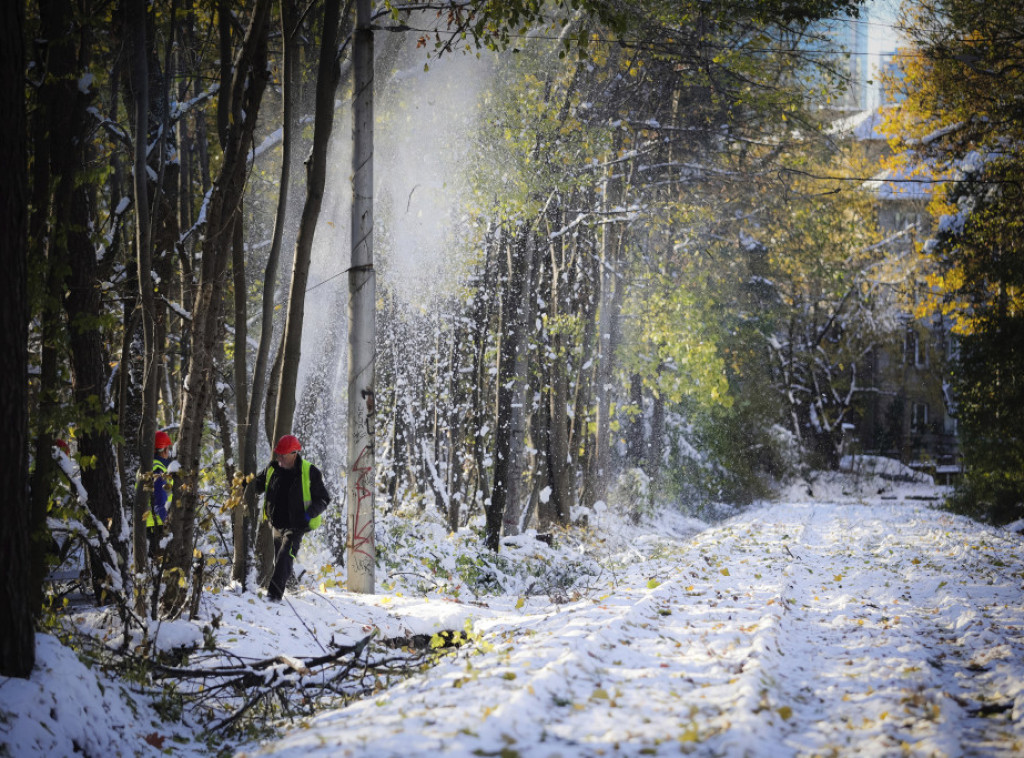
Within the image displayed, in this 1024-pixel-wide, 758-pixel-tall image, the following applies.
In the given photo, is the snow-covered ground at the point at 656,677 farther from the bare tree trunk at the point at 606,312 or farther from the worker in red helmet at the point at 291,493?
the bare tree trunk at the point at 606,312

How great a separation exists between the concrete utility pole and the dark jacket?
665mm

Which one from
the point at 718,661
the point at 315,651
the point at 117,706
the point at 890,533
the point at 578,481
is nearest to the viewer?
the point at 117,706

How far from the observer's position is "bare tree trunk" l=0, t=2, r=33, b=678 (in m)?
4.22

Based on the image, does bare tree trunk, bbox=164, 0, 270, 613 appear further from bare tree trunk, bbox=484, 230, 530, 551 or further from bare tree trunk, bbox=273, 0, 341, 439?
bare tree trunk, bbox=484, 230, 530, 551

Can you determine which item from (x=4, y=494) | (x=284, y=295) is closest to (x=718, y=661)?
(x=4, y=494)

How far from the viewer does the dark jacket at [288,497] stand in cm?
847

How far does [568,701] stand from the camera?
4465 mm

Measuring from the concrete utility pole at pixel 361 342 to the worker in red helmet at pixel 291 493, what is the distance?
0.69 m

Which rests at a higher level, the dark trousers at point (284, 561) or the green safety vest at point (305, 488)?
the green safety vest at point (305, 488)

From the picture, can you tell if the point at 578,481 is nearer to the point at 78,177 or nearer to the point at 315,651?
the point at 315,651

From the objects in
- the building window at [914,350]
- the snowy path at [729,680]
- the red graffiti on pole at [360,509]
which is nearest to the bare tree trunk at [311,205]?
the red graffiti on pole at [360,509]

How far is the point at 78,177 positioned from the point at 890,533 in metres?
15.8

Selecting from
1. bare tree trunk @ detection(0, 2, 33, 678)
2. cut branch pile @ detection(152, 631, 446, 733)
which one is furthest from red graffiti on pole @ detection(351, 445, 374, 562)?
bare tree trunk @ detection(0, 2, 33, 678)

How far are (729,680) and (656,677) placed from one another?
1.50ft
